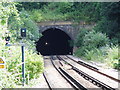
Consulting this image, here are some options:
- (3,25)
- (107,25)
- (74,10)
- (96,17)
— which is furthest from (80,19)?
(3,25)

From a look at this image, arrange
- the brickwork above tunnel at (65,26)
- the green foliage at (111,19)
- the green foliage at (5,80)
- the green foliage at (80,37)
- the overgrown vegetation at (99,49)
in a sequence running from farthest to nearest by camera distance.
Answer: the brickwork above tunnel at (65,26) → the green foliage at (80,37) → the green foliage at (111,19) → the overgrown vegetation at (99,49) → the green foliage at (5,80)

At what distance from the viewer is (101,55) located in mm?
19000

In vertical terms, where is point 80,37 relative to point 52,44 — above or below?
above

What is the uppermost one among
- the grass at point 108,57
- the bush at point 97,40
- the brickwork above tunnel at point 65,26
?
the brickwork above tunnel at point 65,26

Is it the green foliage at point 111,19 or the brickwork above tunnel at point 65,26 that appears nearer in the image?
the green foliage at point 111,19

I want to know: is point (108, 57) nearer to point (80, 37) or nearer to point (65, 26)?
point (80, 37)

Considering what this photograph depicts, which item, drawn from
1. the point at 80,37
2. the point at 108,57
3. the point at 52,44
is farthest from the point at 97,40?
the point at 52,44

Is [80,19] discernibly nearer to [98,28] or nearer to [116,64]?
[98,28]

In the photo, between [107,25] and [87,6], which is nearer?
[107,25]

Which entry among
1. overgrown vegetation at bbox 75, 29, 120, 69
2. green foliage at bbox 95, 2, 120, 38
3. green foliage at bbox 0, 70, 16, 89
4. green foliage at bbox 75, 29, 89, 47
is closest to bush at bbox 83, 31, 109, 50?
overgrown vegetation at bbox 75, 29, 120, 69

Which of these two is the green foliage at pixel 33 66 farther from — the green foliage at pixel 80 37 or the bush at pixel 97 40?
the green foliage at pixel 80 37

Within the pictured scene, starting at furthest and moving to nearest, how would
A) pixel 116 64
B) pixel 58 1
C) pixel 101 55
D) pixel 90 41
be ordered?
pixel 58 1 → pixel 90 41 → pixel 101 55 → pixel 116 64

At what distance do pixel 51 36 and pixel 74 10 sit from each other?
286 inches

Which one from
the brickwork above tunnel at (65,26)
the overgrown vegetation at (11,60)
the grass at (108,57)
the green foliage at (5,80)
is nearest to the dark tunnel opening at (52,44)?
the brickwork above tunnel at (65,26)
